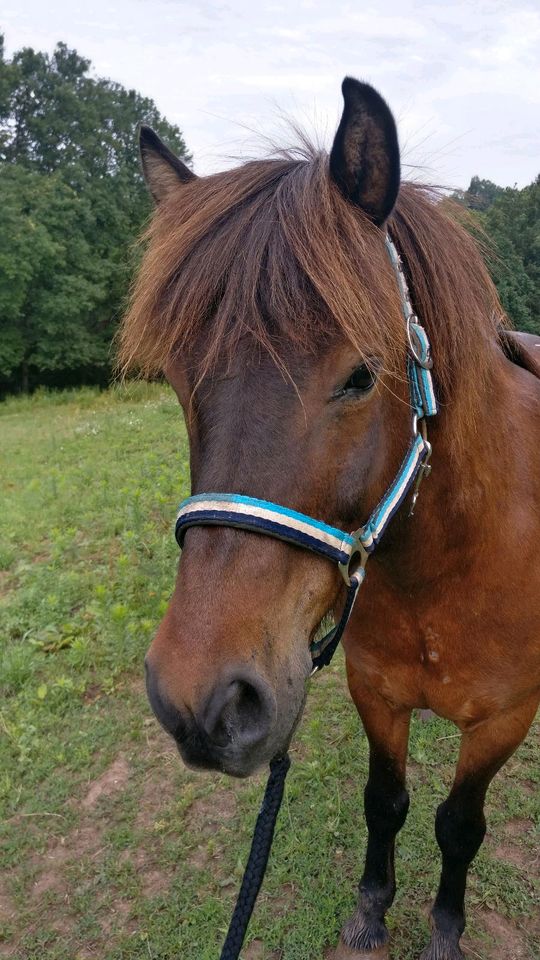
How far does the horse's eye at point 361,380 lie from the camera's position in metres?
1.36

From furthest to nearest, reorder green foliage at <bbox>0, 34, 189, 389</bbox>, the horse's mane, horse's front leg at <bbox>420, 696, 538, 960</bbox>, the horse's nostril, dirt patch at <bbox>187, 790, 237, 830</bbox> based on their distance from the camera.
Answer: green foliage at <bbox>0, 34, 189, 389</bbox>
dirt patch at <bbox>187, 790, 237, 830</bbox>
horse's front leg at <bbox>420, 696, 538, 960</bbox>
the horse's mane
the horse's nostril

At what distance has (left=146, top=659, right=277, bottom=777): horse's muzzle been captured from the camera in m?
1.17

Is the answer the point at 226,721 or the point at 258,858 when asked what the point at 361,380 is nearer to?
the point at 226,721

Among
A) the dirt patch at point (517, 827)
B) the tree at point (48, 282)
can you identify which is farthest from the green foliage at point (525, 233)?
the tree at point (48, 282)

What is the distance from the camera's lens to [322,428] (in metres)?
1.33

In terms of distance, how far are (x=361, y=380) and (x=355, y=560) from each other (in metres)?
0.43

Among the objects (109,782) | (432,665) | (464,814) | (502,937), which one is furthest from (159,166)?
(502,937)

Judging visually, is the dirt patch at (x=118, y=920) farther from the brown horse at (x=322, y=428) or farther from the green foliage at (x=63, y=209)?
the green foliage at (x=63, y=209)

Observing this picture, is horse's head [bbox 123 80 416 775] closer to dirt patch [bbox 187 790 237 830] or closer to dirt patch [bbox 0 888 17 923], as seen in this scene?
dirt patch [bbox 187 790 237 830]

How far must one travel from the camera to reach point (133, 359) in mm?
1758

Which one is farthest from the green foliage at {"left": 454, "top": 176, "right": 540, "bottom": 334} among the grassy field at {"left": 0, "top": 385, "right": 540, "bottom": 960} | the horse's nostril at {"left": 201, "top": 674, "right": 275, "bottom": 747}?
the horse's nostril at {"left": 201, "top": 674, "right": 275, "bottom": 747}

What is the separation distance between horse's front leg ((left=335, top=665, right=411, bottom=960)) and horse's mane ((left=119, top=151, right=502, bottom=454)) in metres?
1.24

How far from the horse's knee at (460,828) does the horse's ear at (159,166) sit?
7.83 ft

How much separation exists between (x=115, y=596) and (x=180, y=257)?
384 cm
